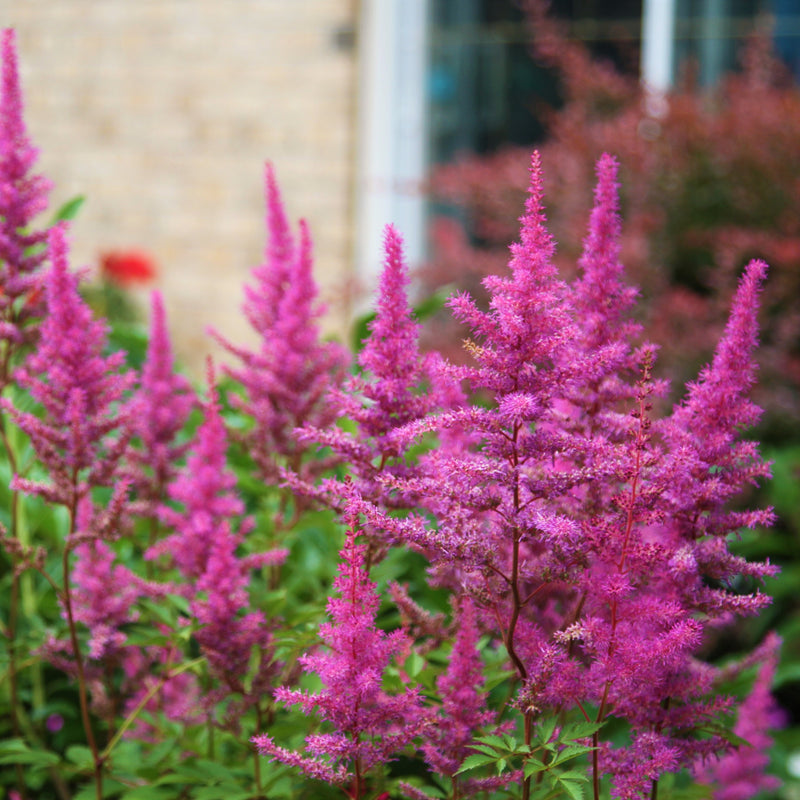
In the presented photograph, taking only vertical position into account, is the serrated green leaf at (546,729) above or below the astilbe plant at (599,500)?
below

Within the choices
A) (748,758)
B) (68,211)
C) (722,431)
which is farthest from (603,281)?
(68,211)

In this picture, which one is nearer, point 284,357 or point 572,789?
point 572,789

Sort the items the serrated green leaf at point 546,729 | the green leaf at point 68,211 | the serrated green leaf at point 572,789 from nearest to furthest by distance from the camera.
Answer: the serrated green leaf at point 572,789 < the serrated green leaf at point 546,729 < the green leaf at point 68,211

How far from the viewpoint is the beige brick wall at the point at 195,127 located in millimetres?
6672

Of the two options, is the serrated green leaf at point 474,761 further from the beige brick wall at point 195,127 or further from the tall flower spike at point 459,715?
the beige brick wall at point 195,127

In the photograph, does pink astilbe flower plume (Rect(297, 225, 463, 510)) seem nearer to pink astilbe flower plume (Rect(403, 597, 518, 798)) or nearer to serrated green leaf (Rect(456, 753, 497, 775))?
pink astilbe flower plume (Rect(403, 597, 518, 798))

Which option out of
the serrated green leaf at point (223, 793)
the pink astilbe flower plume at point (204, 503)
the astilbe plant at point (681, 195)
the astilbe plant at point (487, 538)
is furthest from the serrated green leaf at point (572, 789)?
the astilbe plant at point (681, 195)

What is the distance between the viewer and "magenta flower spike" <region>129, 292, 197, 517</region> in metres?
1.67

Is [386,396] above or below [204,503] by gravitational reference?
above

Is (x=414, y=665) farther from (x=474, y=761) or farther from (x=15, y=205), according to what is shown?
(x=15, y=205)

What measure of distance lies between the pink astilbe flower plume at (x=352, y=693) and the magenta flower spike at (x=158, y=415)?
66 cm

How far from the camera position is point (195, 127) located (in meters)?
7.09

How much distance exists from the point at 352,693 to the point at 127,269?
591cm

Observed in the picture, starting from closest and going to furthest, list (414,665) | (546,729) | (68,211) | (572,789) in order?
(572,789), (546,729), (414,665), (68,211)
